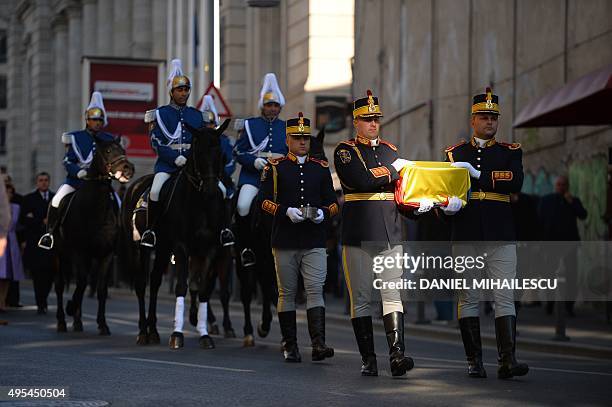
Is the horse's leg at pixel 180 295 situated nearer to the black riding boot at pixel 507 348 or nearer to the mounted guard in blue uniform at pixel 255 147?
the mounted guard in blue uniform at pixel 255 147

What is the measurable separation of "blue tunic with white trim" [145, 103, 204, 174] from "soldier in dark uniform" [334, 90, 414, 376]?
4.10 metres

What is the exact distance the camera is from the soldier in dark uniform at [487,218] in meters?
12.5

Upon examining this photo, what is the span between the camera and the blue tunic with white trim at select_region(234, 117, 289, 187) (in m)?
16.4

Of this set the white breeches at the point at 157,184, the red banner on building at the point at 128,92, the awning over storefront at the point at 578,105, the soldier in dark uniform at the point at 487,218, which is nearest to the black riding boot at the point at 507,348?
the soldier in dark uniform at the point at 487,218

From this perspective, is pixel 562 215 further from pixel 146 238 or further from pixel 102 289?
pixel 146 238

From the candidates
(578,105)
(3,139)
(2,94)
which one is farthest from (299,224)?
(2,94)

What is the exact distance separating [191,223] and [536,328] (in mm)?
5674

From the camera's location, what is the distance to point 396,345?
12336mm

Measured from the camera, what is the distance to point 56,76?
8175 centimetres

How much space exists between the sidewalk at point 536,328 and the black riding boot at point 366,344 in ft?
13.3

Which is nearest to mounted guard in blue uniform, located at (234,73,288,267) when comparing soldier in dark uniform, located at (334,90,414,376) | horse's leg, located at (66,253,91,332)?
horse's leg, located at (66,253,91,332)

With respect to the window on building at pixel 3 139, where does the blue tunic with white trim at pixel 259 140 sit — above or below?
below

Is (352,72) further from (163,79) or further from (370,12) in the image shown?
(163,79)

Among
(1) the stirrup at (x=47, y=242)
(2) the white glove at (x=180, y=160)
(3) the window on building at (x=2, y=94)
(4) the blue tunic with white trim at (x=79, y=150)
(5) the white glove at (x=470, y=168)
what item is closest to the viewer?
(5) the white glove at (x=470, y=168)
